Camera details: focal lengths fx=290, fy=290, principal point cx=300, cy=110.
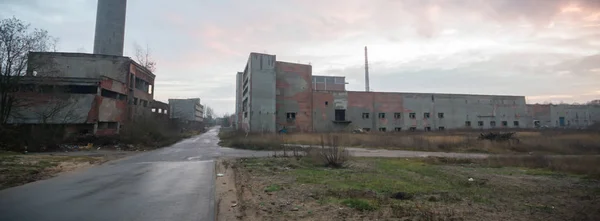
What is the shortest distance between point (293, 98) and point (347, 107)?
10498 millimetres

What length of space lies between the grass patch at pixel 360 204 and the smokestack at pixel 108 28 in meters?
63.5

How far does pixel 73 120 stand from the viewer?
27.1 m

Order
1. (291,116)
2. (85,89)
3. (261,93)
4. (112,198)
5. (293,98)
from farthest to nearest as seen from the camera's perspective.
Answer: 1. (293,98)
2. (291,116)
3. (261,93)
4. (85,89)
5. (112,198)

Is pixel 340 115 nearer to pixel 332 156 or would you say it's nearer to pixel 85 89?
pixel 85 89

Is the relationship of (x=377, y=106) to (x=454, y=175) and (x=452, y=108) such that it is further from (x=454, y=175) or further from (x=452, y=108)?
(x=454, y=175)

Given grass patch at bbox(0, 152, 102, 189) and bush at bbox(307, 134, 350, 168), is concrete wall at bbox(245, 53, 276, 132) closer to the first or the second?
bush at bbox(307, 134, 350, 168)

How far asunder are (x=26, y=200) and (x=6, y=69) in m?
24.2

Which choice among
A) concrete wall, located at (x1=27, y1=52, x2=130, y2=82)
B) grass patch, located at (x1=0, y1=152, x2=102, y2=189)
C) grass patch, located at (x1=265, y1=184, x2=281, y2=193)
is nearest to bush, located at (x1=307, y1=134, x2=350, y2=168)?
grass patch, located at (x1=265, y1=184, x2=281, y2=193)

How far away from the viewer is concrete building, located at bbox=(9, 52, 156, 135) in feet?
84.4

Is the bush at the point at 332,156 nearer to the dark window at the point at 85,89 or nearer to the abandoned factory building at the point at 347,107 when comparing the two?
the dark window at the point at 85,89

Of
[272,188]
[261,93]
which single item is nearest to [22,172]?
[272,188]

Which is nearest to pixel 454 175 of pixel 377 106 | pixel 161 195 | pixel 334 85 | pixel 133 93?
pixel 161 195

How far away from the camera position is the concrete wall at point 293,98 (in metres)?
50.0

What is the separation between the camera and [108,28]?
56594 mm
